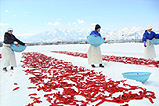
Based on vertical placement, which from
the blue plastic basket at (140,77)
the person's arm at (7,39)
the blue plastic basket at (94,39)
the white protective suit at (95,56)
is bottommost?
the blue plastic basket at (140,77)

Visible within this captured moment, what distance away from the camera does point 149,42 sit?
1066 cm

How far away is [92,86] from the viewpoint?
15.0 ft

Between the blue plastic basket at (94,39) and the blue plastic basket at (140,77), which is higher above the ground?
the blue plastic basket at (94,39)

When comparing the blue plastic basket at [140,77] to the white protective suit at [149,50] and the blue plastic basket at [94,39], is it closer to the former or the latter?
the blue plastic basket at [94,39]

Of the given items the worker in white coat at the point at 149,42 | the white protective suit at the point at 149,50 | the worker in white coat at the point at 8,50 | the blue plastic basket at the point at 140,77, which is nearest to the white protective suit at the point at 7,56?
the worker in white coat at the point at 8,50

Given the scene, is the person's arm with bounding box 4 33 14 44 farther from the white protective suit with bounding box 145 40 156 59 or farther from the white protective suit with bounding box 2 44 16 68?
the white protective suit with bounding box 145 40 156 59

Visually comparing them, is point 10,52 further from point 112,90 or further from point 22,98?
point 112,90

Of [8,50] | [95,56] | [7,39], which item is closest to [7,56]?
[8,50]

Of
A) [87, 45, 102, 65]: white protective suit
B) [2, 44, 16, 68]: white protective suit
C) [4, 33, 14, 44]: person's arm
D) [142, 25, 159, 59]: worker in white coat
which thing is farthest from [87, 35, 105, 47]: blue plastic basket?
[142, 25, 159, 59]: worker in white coat

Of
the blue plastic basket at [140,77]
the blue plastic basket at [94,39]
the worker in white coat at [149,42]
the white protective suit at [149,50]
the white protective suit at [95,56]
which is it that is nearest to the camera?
the blue plastic basket at [140,77]

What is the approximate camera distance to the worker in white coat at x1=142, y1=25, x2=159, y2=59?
10266 mm

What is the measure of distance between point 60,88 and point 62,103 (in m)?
1.26

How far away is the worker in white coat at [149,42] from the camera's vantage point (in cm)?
1027

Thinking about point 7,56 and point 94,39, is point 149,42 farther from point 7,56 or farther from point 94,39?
point 7,56
